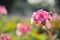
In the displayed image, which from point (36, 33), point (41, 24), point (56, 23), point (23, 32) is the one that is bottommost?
point (41, 24)

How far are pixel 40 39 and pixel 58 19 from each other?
0.62m

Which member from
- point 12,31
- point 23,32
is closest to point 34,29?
point 12,31

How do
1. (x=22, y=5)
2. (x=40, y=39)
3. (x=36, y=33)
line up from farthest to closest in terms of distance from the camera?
1. (x=22, y=5)
2. (x=36, y=33)
3. (x=40, y=39)

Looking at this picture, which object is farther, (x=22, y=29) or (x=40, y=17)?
(x=22, y=29)

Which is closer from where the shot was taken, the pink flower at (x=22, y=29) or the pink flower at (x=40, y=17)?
the pink flower at (x=40, y=17)

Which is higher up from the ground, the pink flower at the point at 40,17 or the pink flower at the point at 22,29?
the pink flower at the point at 22,29

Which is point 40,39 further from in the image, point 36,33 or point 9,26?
point 9,26

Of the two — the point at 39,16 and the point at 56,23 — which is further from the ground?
the point at 56,23

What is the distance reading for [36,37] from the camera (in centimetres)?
236

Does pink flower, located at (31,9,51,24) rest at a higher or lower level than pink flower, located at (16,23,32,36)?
lower

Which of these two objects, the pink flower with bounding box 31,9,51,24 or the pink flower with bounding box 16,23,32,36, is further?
the pink flower with bounding box 16,23,32,36

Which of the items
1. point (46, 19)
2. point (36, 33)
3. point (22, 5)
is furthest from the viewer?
point (22, 5)

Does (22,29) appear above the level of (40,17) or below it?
above

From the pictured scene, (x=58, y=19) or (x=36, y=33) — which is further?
(x=58, y=19)
